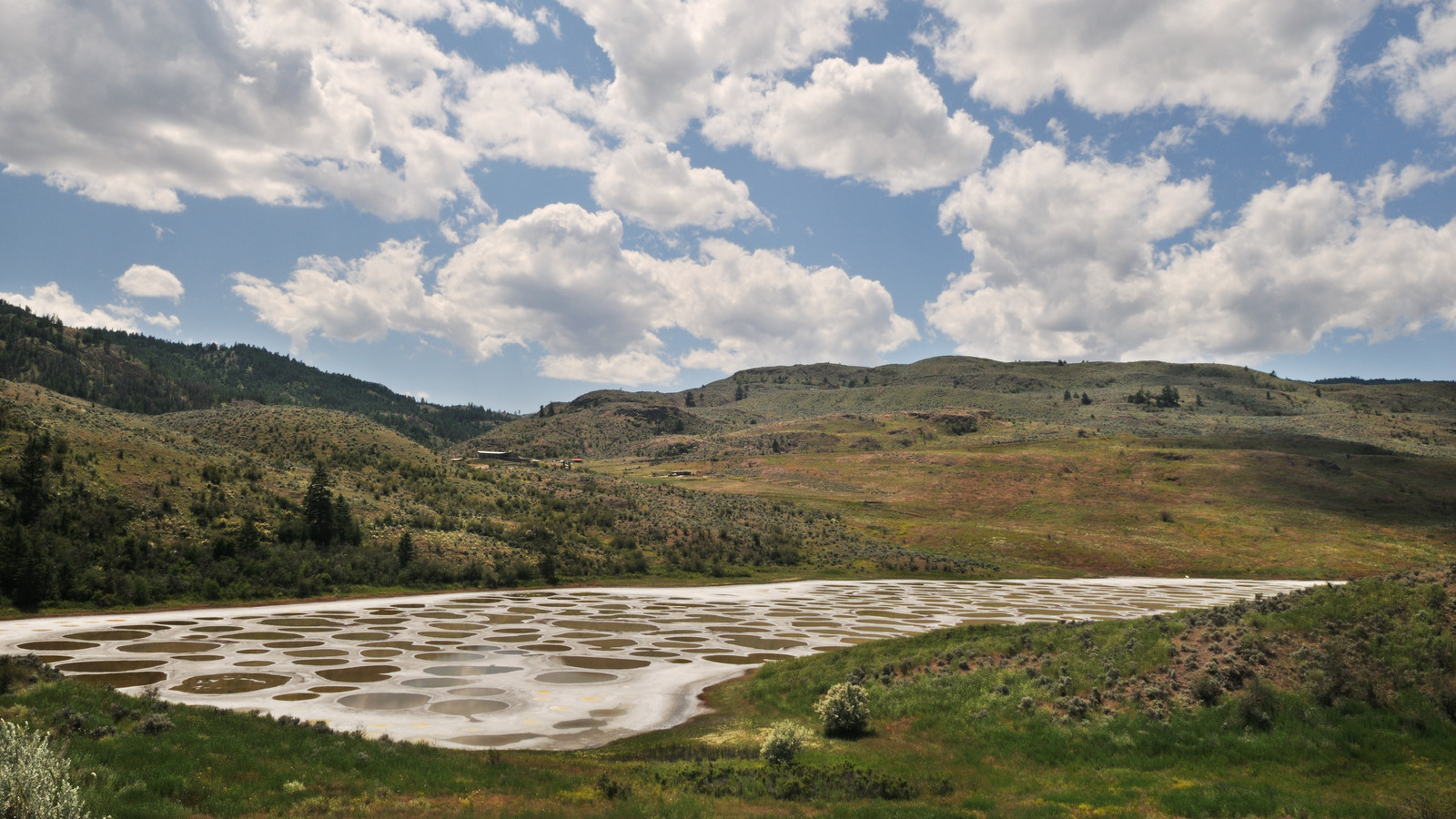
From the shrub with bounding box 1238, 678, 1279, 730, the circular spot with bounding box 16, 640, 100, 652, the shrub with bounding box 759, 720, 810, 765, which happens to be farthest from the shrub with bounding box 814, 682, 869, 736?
the circular spot with bounding box 16, 640, 100, 652

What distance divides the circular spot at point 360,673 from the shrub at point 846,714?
18.8 m

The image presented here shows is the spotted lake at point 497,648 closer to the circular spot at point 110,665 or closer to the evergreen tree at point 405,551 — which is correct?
the circular spot at point 110,665

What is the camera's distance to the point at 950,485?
12475cm

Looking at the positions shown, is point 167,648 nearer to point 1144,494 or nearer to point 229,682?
point 229,682

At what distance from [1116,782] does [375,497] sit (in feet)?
267

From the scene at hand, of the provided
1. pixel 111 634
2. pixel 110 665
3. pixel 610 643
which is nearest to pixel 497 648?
pixel 610 643

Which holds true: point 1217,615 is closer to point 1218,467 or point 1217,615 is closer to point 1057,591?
point 1057,591

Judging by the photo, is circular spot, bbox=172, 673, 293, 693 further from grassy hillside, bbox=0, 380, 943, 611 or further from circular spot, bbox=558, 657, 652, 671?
grassy hillside, bbox=0, 380, 943, 611

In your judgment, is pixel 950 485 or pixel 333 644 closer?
pixel 333 644

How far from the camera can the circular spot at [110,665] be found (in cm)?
2612

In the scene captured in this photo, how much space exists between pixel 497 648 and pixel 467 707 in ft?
39.1

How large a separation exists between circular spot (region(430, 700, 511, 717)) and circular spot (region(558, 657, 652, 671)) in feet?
23.6

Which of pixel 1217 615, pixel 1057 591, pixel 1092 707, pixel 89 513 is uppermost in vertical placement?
pixel 89 513

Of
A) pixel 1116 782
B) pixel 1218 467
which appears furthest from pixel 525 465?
pixel 1116 782
